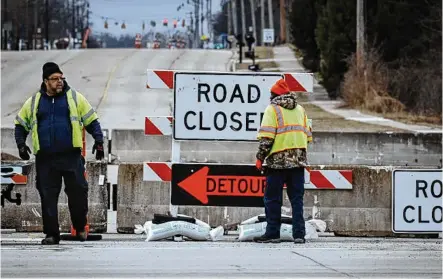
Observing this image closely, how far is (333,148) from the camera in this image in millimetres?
28578

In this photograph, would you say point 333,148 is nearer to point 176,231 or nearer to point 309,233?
point 309,233

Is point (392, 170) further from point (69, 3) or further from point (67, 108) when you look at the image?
point (69, 3)

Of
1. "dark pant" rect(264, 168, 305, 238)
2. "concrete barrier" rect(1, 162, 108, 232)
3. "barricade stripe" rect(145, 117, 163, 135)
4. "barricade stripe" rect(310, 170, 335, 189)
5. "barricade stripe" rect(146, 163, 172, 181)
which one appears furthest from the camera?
"concrete barrier" rect(1, 162, 108, 232)

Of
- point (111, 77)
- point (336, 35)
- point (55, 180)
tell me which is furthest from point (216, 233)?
point (111, 77)

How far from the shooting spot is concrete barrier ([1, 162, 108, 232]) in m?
13.7

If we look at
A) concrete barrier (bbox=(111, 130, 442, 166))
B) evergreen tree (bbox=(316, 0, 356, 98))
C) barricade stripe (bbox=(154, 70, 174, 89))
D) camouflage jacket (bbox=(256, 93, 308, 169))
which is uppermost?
evergreen tree (bbox=(316, 0, 356, 98))

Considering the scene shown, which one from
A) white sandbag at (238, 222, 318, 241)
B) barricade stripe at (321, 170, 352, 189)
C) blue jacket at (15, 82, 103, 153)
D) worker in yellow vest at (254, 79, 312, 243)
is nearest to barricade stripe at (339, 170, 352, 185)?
barricade stripe at (321, 170, 352, 189)

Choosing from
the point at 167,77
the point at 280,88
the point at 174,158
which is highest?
the point at 167,77

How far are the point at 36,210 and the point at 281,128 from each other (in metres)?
3.39

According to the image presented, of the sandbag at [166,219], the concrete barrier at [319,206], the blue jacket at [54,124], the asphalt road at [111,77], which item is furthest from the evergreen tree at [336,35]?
the blue jacket at [54,124]

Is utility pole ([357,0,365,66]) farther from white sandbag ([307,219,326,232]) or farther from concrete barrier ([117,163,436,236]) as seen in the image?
white sandbag ([307,219,326,232])

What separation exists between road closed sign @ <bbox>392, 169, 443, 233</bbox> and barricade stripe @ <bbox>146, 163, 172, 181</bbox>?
8.60 feet

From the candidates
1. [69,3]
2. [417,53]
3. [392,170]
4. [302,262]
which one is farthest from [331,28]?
[69,3]

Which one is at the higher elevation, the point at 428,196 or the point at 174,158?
the point at 174,158
